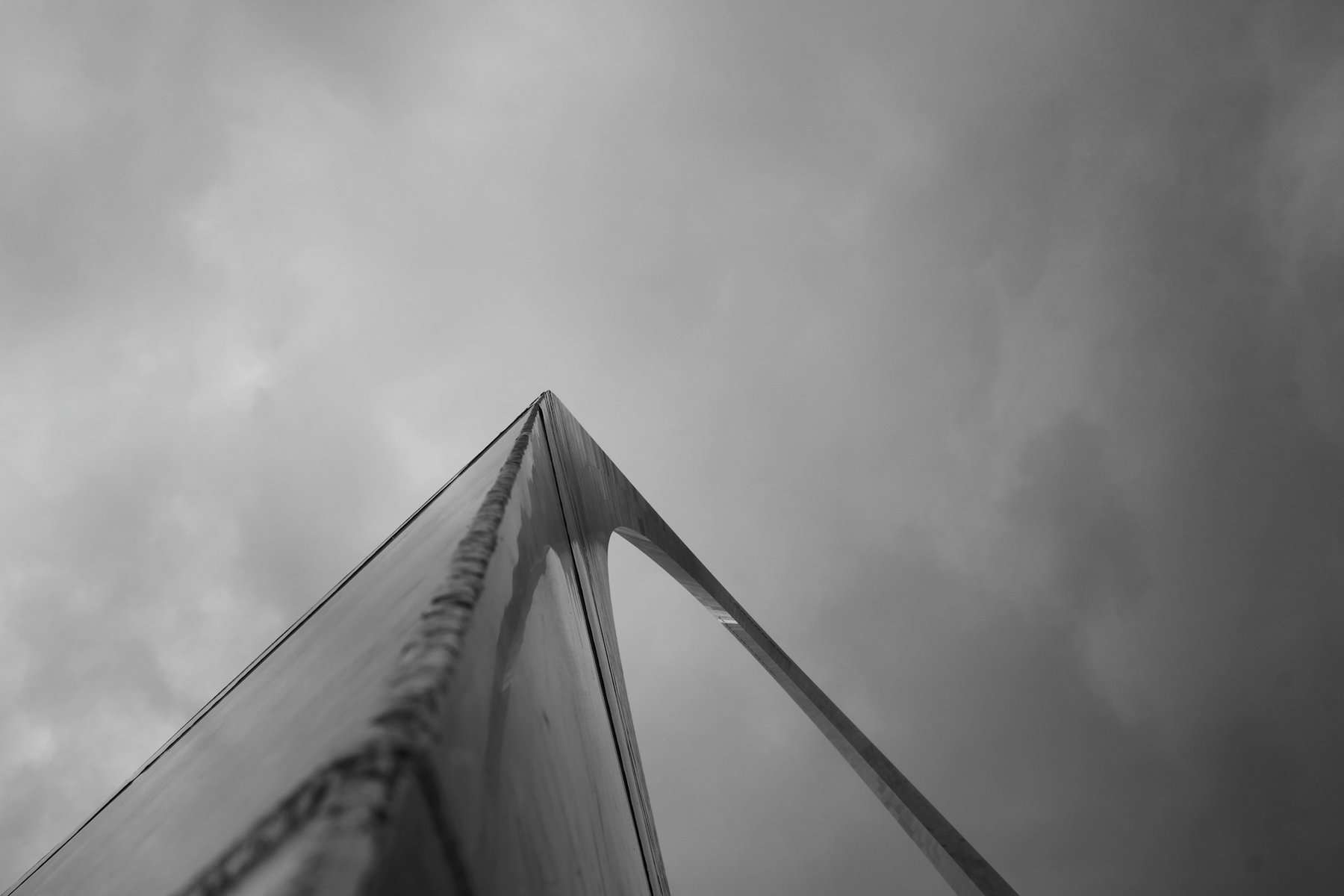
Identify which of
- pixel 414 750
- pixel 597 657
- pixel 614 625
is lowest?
pixel 414 750

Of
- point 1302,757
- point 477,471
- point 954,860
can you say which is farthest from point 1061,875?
point 477,471

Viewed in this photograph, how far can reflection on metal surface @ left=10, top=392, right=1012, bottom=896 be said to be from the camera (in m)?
0.53

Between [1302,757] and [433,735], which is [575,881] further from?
[1302,757]

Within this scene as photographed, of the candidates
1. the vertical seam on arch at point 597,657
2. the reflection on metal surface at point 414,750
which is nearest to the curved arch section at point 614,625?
the vertical seam on arch at point 597,657

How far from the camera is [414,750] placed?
1.87ft

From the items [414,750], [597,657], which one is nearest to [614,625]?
[597,657]

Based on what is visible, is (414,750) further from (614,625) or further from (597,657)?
(614,625)

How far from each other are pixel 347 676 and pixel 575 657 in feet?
4.46

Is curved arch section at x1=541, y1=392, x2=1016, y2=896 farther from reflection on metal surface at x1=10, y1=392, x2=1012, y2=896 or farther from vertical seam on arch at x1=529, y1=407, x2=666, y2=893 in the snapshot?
reflection on metal surface at x1=10, y1=392, x2=1012, y2=896

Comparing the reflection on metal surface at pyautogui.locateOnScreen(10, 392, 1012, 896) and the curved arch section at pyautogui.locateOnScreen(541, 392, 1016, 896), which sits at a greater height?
the curved arch section at pyautogui.locateOnScreen(541, 392, 1016, 896)

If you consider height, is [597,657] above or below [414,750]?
above

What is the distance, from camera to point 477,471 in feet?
6.87

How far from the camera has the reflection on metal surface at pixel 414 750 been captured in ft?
1.74

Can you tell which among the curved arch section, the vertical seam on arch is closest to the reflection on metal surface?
the vertical seam on arch
